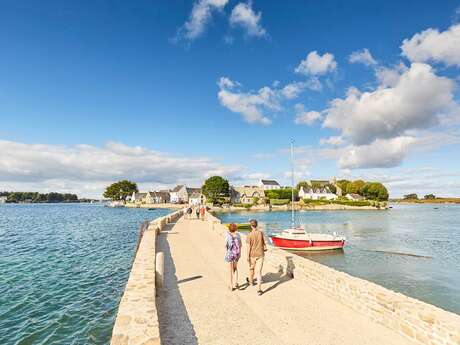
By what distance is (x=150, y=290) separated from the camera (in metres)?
7.76

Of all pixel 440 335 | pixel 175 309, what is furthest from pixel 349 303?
pixel 175 309

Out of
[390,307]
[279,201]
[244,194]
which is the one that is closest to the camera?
[390,307]

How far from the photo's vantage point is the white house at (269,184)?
147m

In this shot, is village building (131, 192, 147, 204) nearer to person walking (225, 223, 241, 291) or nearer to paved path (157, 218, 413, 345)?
paved path (157, 218, 413, 345)

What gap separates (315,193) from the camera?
140 meters

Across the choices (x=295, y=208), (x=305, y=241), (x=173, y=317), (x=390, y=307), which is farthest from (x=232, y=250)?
(x=295, y=208)

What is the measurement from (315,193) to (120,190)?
96.3 meters

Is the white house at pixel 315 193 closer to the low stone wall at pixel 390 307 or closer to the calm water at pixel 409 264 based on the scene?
the calm water at pixel 409 264

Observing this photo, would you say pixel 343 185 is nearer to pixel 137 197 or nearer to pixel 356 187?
pixel 356 187

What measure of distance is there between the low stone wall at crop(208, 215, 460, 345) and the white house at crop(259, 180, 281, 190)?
449 ft

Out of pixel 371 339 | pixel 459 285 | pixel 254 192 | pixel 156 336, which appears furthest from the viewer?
pixel 254 192

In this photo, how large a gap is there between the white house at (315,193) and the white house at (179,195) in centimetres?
5270

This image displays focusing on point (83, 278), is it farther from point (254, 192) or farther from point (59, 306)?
point (254, 192)

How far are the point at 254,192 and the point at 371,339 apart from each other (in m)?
Answer: 127
